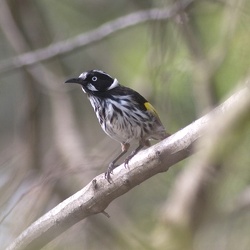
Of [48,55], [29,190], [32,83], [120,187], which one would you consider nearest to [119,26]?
[48,55]

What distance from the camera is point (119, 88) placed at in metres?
3.88

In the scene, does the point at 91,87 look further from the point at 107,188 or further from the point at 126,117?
the point at 107,188

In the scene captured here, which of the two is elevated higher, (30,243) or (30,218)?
(30,243)

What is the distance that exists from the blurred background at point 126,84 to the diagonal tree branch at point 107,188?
0.07 m

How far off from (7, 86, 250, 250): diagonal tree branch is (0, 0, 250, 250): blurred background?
73 millimetres

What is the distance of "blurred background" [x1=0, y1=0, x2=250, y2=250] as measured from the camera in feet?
5.87

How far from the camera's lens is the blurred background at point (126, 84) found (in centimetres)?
179

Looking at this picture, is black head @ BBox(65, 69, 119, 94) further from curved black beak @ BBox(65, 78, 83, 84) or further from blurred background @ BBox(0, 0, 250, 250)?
blurred background @ BBox(0, 0, 250, 250)

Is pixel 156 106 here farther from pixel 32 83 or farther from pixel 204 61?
pixel 32 83

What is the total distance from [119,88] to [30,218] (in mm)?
1973

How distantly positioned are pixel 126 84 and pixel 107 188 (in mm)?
3046

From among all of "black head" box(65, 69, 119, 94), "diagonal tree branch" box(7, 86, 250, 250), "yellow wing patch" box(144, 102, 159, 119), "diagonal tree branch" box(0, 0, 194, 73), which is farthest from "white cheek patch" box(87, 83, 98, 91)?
"diagonal tree branch" box(7, 86, 250, 250)

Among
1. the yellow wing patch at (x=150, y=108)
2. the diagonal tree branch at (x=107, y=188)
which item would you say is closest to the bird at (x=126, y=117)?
the yellow wing patch at (x=150, y=108)

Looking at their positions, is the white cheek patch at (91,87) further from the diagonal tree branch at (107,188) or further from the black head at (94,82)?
the diagonal tree branch at (107,188)
